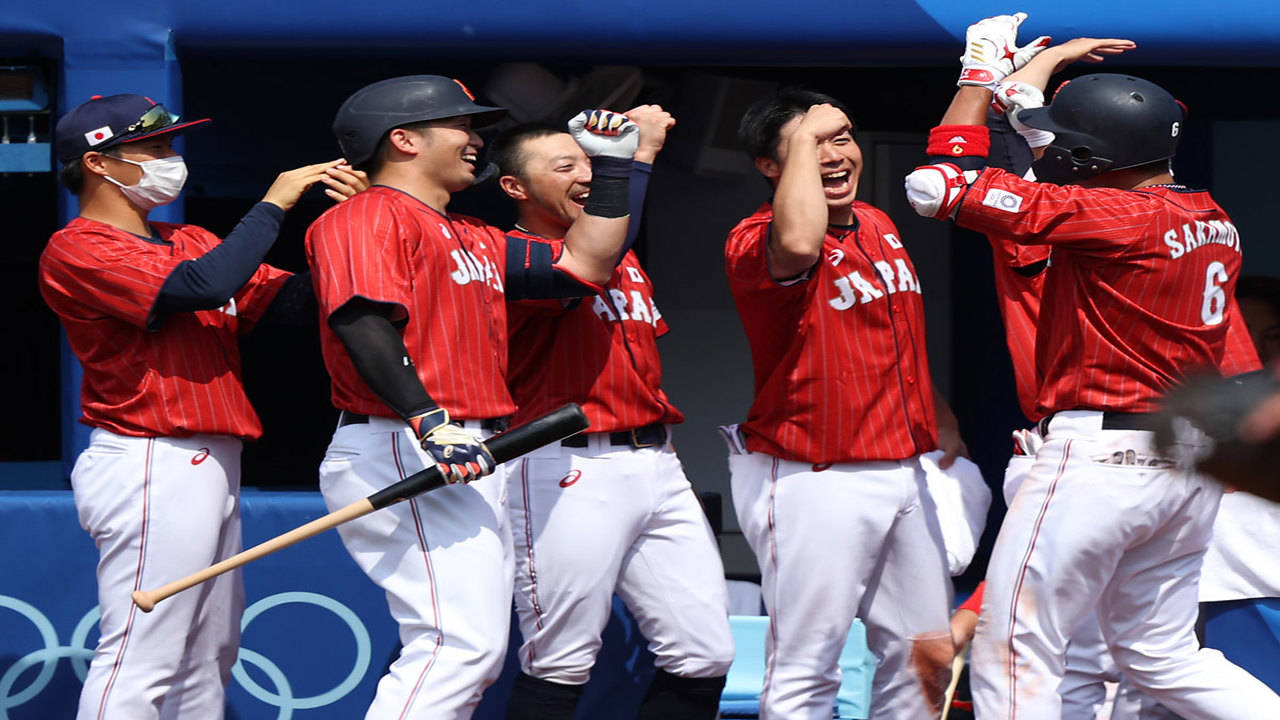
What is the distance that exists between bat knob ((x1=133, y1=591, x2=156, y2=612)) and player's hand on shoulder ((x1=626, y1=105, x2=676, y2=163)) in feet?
4.55

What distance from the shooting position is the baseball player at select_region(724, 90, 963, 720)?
3174 mm

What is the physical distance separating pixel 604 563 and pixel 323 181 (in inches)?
40.7

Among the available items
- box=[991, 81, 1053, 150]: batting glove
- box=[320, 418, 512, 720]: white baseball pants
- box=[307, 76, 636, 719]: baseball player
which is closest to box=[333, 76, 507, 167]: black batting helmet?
box=[307, 76, 636, 719]: baseball player

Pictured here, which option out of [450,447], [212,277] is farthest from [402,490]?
[212,277]

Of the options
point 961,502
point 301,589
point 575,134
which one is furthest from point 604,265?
point 961,502

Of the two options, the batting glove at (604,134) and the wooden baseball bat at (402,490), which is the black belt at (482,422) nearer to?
the wooden baseball bat at (402,490)

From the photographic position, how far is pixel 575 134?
3.09 metres

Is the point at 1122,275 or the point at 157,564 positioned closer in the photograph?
the point at 1122,275

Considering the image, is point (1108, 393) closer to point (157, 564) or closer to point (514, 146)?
point (514, 146)

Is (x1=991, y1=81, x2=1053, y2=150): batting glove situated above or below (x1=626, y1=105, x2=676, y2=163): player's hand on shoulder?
above

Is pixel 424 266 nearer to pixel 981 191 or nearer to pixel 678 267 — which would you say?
pixel 981 191

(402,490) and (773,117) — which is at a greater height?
(773,117)

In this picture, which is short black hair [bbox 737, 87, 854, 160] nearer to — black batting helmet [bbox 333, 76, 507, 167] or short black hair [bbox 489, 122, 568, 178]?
short black hair [bbox 489, 122, 568, 178]

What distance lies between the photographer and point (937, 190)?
2.96 meters
